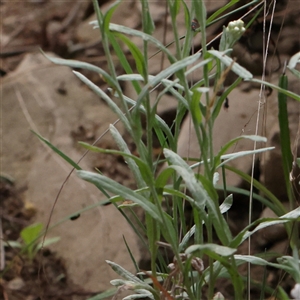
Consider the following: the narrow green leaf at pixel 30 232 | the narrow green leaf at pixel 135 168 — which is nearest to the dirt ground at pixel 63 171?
the narrow green leaf at pixel 30 232

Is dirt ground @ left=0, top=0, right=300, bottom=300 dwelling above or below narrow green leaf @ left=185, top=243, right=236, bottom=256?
below

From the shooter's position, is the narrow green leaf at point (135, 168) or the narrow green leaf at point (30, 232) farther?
the narrow green leaf at point (30, 232)

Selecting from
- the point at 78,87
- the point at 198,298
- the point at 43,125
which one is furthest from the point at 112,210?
the point at 198,298

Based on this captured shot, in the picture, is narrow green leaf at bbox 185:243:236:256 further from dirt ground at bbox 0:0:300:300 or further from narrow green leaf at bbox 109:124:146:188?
dirt ground at bbox 0:0:300:300

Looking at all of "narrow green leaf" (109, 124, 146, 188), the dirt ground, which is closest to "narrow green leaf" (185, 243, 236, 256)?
"narrow green leaf" (109, 124, 146, 188)

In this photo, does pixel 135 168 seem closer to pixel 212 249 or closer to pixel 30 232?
pixel 212 249

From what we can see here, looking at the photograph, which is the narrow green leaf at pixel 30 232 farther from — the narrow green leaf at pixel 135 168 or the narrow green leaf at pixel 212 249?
the narrow green leaf at pixel 212 249

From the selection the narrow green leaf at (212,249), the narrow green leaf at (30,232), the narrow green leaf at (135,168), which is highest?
the narrow green leaf at (135,168)

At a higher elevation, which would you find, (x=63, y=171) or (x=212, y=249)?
(x=212, y=249)

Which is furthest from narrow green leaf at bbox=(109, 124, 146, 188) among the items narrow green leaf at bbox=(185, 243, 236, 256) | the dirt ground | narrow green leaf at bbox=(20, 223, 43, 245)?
narrow green leaf at bbox=(20, 223, 43, 245)

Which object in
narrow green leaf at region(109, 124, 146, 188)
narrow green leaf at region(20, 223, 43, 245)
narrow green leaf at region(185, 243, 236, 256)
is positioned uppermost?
narrow green leaf at region(109, 124, 146, 188)

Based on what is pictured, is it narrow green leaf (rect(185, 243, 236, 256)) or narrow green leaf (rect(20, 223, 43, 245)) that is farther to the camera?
narrow green leaf (rect(20, 223, 43, 245))

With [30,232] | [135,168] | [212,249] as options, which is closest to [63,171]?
[30,232]
